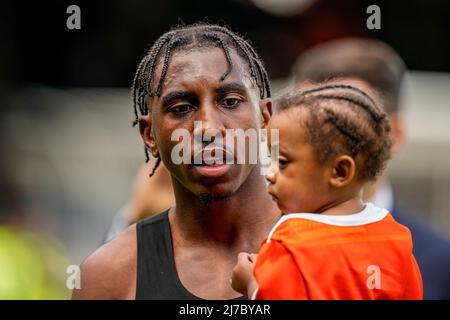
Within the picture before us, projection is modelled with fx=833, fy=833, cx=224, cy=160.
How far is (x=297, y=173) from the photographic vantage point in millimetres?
2402

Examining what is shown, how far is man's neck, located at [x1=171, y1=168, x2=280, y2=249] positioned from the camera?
102 inches

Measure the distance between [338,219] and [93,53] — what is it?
6149mm

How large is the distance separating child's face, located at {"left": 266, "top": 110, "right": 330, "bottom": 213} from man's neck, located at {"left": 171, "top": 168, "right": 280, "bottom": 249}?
20 centimetres

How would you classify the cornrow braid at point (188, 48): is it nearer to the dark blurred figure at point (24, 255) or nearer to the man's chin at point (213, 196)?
the man's chin at point (213, 196)

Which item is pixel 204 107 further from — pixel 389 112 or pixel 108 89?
pixel 108 89

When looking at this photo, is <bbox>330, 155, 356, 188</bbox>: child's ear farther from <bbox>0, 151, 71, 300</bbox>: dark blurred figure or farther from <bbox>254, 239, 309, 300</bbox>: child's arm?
<bbox>0, 151, 71, 300</bbox>: dark blurred figure

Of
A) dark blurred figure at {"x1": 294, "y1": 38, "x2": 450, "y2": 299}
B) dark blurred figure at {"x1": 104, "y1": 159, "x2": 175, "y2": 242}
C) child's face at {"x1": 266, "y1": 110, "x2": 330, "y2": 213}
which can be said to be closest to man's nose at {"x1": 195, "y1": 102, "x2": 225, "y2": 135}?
child's face at {"x1": 266, "y1": 110, "x2": 330, "y2": 213}

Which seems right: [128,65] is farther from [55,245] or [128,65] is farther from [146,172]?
[146,172]

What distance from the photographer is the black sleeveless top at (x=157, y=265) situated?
98.0 inches

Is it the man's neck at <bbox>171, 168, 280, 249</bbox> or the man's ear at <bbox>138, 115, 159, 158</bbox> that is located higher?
the man's ear at <bbox>138, 115, 159, 158</bbox>

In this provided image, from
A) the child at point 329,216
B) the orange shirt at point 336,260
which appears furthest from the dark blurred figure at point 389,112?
the orange shirt at point 336,260

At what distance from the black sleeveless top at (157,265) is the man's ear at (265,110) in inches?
17.7
